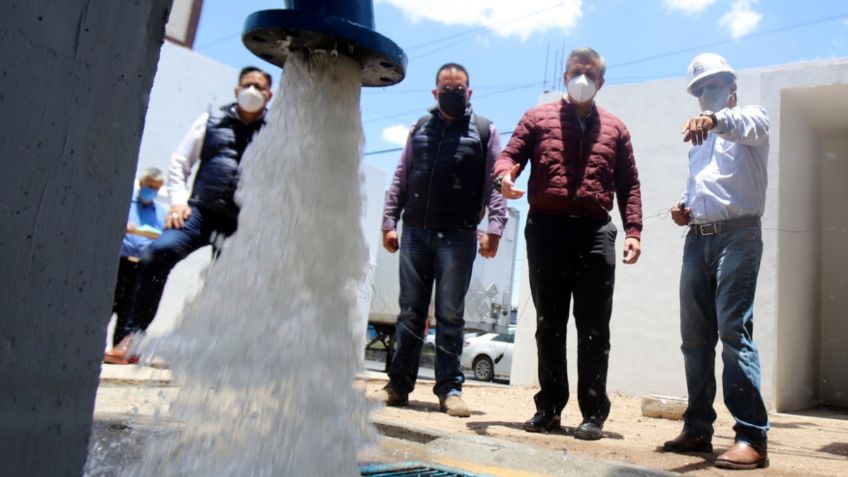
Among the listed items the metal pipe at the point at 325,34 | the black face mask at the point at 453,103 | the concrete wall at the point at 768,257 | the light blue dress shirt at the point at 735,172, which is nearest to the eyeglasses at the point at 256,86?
the black face mask at the point at 453,103

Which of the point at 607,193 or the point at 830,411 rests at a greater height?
the point at 607,193

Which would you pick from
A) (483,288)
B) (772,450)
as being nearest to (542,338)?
(772,450)

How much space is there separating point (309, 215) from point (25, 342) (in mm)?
984

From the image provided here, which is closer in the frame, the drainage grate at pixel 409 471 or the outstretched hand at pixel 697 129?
the drainage grate at pixel 409 471

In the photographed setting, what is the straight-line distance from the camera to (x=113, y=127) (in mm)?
949

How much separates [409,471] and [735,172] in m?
1.79

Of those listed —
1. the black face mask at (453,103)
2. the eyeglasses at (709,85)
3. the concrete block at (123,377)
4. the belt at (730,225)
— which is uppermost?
the black face mask at (453,103)

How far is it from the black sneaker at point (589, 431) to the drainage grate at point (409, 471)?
1000 mm

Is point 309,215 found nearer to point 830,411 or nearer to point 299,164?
point 299,164

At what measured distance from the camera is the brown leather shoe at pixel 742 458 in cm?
242

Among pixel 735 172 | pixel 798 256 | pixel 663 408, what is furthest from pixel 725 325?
pixel 798 256

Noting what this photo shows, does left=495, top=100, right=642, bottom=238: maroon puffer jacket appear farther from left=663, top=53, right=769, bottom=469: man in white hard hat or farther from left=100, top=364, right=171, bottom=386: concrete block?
left=100, top=364, right=171, bottom=386: concrete block

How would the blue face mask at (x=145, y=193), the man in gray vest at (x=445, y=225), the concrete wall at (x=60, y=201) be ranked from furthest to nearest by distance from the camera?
the blue face mask at (x=145, y=193), the man in gray vest at (x=445, y=225), the concrete wall at (x=60, y=201)

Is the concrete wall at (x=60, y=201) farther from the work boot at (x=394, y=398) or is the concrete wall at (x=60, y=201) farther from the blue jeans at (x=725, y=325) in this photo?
the work boot at (x=394, y=398)
